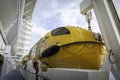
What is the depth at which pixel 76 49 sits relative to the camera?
7.07 feet

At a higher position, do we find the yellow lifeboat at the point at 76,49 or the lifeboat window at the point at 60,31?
the lifeboat window at the point at 60,31

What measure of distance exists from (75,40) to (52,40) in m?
0.42

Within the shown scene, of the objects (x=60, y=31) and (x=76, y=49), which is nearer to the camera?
(x=76, y=49)

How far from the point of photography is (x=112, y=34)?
4.31 ft

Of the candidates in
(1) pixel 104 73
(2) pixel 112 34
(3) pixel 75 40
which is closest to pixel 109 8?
(2) pixel 112 34

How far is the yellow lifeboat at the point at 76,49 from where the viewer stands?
215 centimetres

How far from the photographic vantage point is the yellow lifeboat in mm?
2154

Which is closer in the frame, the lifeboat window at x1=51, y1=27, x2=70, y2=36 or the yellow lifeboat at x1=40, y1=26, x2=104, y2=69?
the yellow lifeboat at x1=40, y1=26, x2=104, y2=69

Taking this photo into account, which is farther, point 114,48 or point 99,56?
point 99,56

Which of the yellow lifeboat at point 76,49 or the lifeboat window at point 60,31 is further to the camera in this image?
the lifeboat window at point 60,31

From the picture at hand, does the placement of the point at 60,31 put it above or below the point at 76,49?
above

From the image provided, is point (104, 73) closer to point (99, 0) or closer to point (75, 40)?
point (99, 0)

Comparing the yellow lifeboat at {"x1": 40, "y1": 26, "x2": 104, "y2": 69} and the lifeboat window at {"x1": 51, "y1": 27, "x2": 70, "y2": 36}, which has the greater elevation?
the lifeboat window at {"x1": 51, "y1": 27, "x2": 70, "y2": 36}

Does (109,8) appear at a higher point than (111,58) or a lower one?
higher
